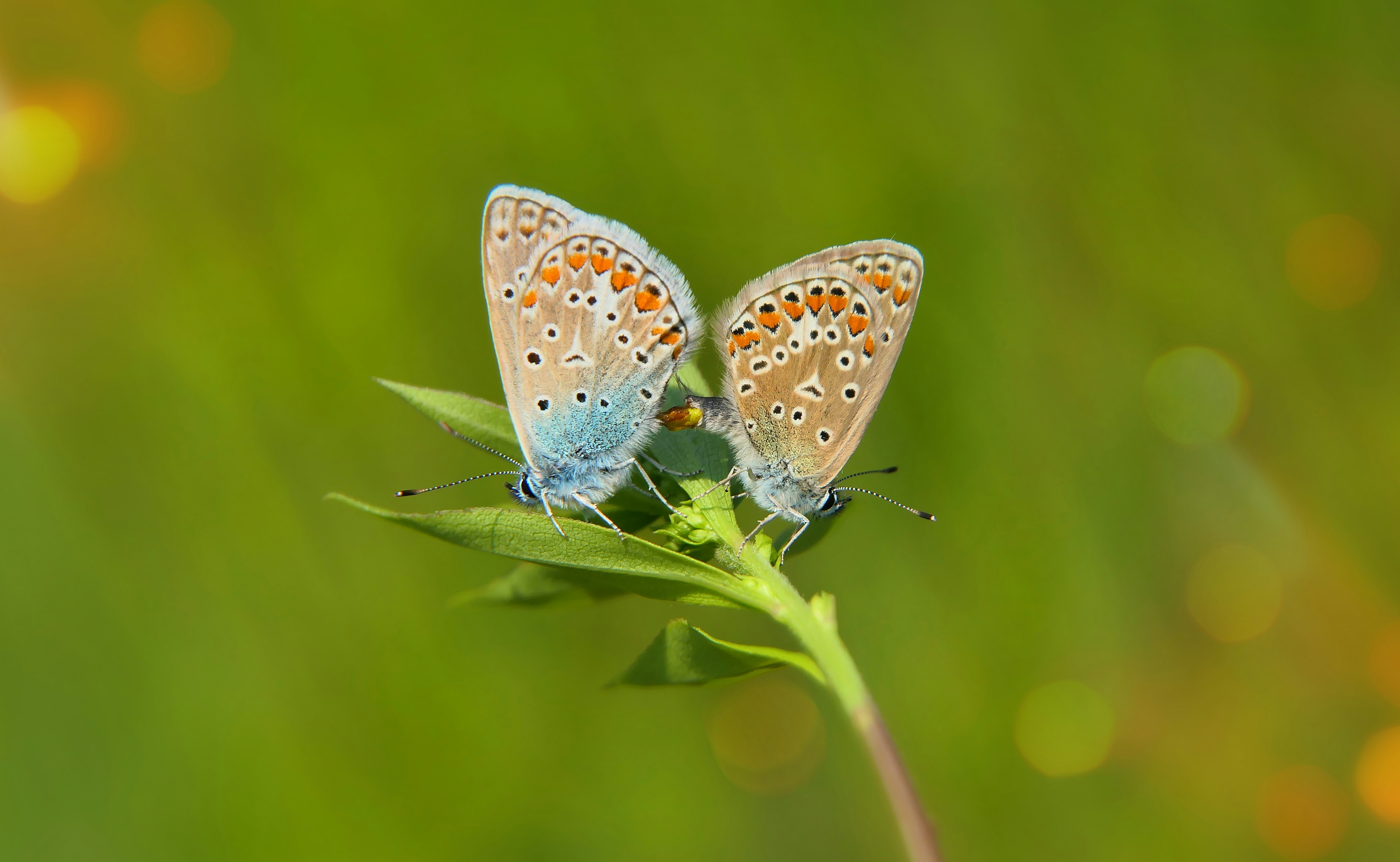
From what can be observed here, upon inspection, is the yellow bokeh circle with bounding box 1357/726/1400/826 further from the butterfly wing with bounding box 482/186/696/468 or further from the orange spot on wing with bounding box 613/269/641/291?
the orange spot on wing with bounding box 613/269/641/291

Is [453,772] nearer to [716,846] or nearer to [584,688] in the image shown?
[584,688]

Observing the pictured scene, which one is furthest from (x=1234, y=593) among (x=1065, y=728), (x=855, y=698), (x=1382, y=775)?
(x=855, y=698)

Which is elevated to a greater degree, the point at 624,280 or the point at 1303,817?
the point at 624,280

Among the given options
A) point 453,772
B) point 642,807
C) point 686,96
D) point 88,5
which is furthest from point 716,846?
point 88,5

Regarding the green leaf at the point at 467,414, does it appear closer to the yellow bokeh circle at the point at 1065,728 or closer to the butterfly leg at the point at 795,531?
the butterfly leg at the point at 795,531

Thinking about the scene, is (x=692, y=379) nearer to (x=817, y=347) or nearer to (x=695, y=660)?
(x=817, y=347)

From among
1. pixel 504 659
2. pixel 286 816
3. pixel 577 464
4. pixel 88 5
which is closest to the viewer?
pixel 577 464

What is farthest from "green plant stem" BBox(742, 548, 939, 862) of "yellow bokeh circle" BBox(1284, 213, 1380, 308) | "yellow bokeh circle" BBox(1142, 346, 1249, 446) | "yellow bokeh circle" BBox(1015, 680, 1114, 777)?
"yellow bokeh circle" BBox(1284, 213, 1380, 308)
